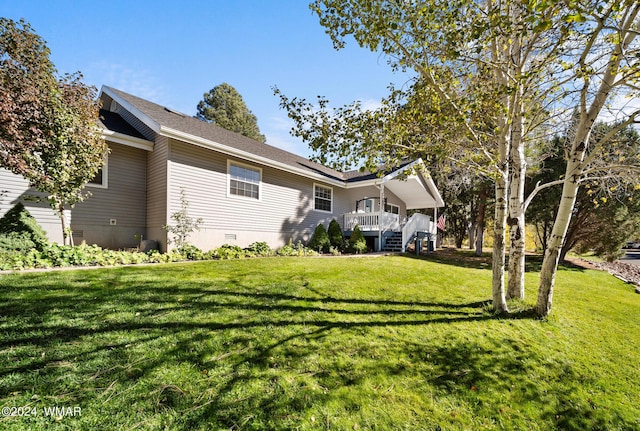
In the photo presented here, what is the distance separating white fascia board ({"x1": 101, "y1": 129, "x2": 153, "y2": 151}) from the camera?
8.32 metres

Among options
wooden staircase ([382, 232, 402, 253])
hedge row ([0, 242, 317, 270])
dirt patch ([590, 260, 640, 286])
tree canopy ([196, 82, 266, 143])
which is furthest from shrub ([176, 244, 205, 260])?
tree canopy ([196, 82, 266, 143])

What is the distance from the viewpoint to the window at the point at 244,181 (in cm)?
1066

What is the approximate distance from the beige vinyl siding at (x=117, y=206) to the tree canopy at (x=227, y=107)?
2016 centimetres

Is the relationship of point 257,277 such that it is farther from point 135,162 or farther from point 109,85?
point 109,85

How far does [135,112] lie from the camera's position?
30.3 ft

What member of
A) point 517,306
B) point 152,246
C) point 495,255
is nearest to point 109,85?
point 152,246

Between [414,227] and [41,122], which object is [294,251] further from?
[41,122]

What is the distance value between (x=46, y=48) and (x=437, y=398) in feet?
34.8

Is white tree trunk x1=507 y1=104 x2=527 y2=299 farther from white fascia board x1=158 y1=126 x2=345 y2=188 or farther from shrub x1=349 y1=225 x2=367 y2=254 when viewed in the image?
white fascia board x1=158 y1=126 x2=345 y2=188

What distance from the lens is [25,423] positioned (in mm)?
1859

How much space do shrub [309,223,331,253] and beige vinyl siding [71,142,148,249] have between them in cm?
649

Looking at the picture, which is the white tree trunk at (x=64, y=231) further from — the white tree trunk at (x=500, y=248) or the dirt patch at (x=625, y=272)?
the dirt patch at (x=625, y=272)

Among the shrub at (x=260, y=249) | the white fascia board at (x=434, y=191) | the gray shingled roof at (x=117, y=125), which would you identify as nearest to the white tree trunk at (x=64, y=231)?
the gray shingled roof at (x=117, y=125)

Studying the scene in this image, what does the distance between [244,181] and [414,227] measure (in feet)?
31.0
